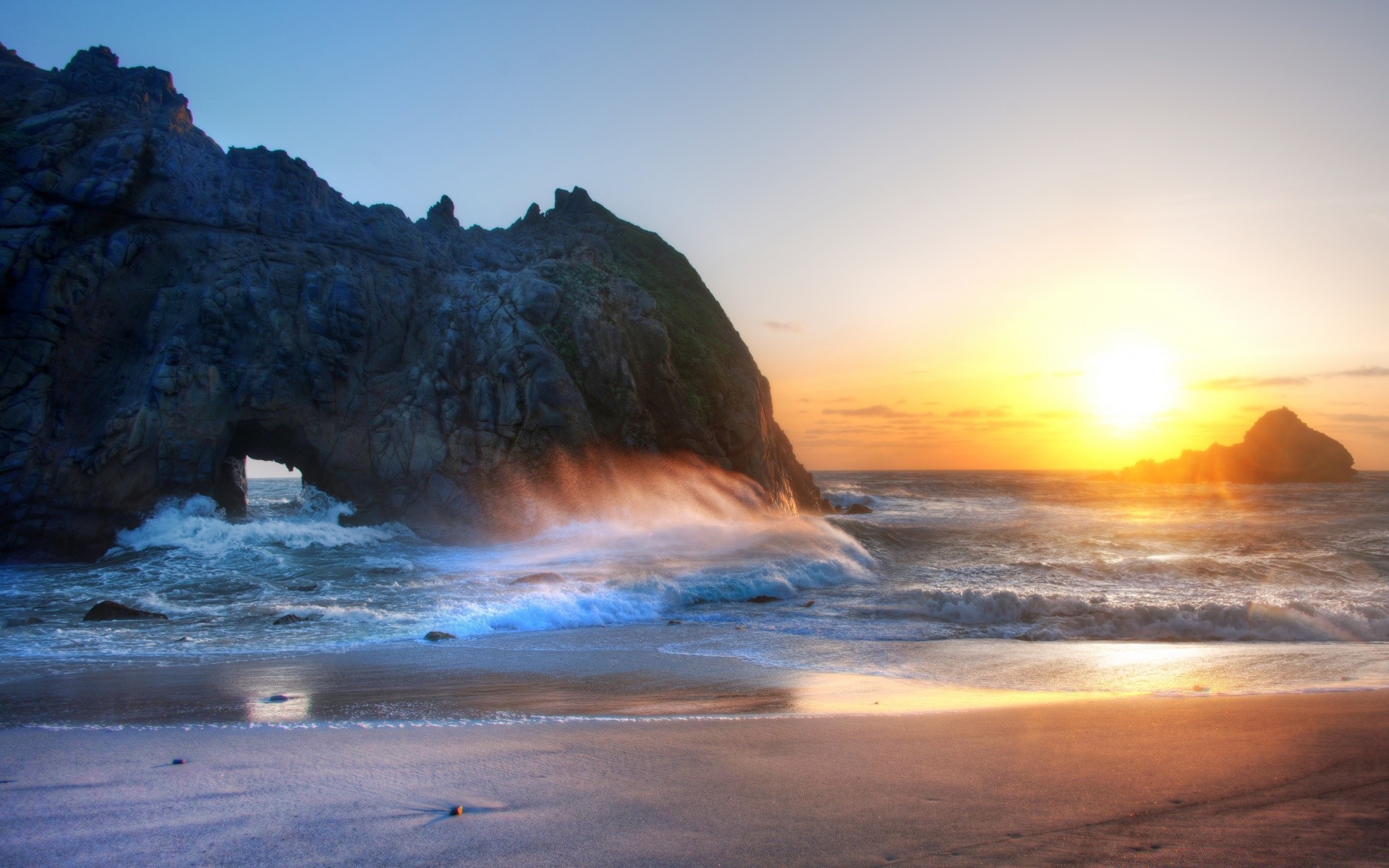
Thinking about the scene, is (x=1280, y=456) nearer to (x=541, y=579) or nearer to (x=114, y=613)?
(x=541, y=579)

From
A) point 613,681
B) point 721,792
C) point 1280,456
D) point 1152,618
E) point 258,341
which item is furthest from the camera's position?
point 1280,456

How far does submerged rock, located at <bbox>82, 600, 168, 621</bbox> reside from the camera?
36.7ft

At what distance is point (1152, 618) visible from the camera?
11.9 meters

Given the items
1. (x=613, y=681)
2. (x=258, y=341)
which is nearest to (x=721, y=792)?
(x=613, y=681)

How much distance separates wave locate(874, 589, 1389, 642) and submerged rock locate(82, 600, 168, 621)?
11.5 metres

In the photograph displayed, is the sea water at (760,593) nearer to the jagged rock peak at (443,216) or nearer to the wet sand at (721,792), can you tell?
the wet sand at (721,792)

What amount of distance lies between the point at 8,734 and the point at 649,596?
372 inches

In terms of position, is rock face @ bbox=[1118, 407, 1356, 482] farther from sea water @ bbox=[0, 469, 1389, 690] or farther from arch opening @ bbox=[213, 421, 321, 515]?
arch opening @ bbox=[213, 421, 321, 515]

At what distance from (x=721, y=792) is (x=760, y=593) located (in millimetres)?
11480

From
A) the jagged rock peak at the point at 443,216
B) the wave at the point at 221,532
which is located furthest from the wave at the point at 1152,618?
→ the jagged rock peak at the point at 443,216

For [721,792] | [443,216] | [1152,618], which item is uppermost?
[443,216]

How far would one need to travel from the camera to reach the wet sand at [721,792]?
3002 millimetres

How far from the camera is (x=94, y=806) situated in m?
3.56

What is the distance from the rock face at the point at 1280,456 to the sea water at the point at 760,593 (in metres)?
56.5
